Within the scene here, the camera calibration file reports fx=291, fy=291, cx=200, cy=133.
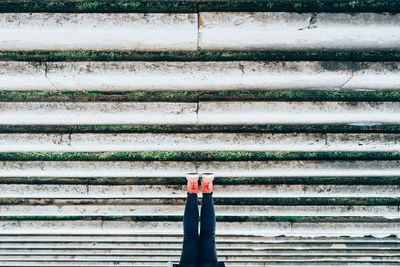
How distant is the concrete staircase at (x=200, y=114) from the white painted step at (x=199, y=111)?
0.05ft

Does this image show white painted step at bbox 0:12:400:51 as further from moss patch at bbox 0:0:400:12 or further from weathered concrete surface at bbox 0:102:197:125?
weathered concrete surface at bbox 0:102:197:125

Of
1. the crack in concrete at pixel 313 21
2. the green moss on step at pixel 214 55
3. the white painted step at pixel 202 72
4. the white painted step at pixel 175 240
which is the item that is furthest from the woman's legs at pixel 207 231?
the crack in concrete at pixel 313 21

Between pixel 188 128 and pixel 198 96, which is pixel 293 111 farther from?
pixel 188 128

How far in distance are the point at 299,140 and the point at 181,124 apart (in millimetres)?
1376

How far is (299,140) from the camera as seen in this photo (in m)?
3.37

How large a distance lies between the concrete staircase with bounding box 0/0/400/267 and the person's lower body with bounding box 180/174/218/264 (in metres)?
0.42

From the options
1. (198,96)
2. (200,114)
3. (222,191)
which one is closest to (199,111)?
(200,114)

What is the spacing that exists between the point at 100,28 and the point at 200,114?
128cm

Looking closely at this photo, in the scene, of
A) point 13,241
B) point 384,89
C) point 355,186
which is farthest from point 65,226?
point 384,89

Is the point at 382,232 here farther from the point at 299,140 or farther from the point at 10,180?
the point at 10,180

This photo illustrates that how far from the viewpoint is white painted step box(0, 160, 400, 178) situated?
357 centimetres

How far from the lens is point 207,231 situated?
323 cm

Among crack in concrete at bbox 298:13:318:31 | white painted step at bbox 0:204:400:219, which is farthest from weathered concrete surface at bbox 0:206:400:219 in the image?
crack in concrete at bbox 298:13:318:31

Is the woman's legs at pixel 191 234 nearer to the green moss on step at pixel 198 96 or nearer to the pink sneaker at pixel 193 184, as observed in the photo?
the pink sneaker at pixel 193 184
